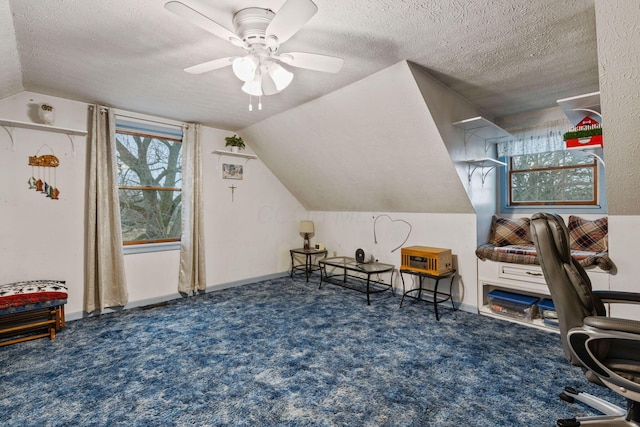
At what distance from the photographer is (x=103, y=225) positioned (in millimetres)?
3357

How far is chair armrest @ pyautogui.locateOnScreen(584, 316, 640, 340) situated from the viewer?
3.88 ft

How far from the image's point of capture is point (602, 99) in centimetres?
188

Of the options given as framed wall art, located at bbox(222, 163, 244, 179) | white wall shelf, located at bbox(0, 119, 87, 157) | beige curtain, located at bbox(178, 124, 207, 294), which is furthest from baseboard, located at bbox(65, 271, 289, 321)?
white wall shelf, located at bbox(0, 119, 87, 157)

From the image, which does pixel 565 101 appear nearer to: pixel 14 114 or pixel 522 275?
pixel 522 275

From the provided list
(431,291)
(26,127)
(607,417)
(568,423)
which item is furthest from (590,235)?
(26,127)

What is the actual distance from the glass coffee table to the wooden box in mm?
353

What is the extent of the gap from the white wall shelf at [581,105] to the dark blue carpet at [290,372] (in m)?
1.90

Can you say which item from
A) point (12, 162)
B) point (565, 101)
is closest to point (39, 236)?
point (12, 162)

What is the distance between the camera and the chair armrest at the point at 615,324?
1182mm

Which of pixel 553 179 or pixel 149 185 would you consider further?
pixel 149 185

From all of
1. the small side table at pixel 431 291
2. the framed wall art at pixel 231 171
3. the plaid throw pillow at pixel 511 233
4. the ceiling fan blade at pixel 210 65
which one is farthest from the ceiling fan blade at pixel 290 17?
Result: the plaid throw pillow at pixel 511 233

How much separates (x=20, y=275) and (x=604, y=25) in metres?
4.92

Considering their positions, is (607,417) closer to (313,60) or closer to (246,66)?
(313,60)

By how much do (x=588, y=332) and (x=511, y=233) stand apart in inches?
98.0
